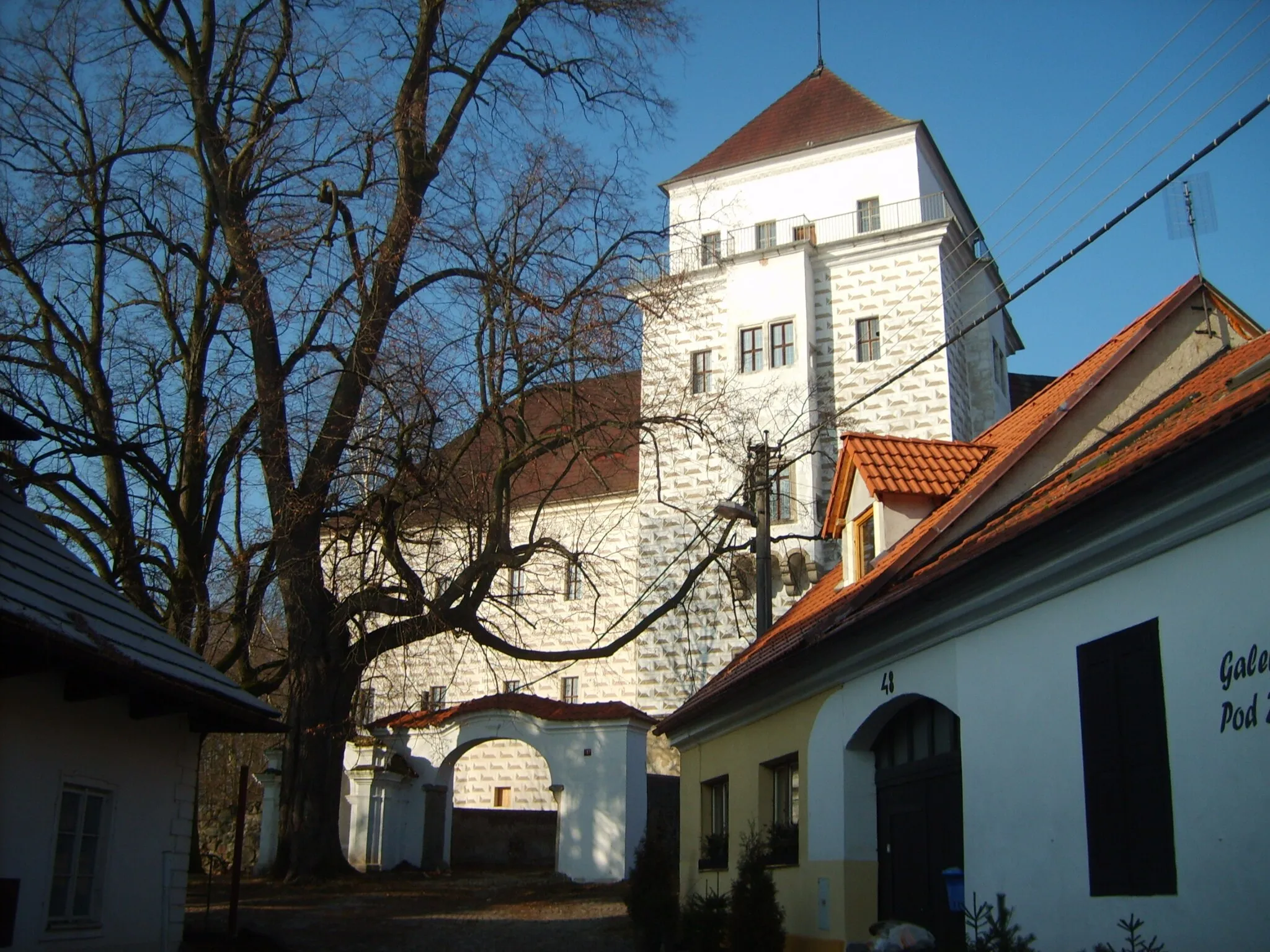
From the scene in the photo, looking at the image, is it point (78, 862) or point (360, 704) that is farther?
point (360, 704)

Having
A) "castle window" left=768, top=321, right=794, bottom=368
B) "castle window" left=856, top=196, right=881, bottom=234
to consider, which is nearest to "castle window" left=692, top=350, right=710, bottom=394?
"castle window" left=768, top=321, right=794, bottom=368

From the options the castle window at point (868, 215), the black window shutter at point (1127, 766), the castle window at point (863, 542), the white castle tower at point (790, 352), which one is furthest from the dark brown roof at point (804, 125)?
the black window shutter at point (1127, 766)

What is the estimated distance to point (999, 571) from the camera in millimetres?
9898

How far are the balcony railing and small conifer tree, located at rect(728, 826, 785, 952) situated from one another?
1005 inches

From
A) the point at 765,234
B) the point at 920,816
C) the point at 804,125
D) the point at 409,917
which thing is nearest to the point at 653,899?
the point at 920,816

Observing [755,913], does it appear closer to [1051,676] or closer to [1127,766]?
[1051,676]

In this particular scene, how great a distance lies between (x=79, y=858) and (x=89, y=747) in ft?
3.23

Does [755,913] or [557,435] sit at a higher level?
[557,435]

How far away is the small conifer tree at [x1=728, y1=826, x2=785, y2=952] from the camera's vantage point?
12.2 metres

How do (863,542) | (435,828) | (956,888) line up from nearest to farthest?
1. (956,888)
2. (863,542)
3. (435,828)

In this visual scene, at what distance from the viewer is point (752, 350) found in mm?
37594

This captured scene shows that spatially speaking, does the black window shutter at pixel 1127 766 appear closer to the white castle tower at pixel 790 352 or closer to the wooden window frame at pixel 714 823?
the wooden window frame at pixel 714 823

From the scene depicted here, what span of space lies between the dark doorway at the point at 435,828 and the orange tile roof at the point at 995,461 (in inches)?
460

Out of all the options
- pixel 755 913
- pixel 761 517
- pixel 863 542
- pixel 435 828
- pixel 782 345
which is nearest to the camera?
pixel 755 913
